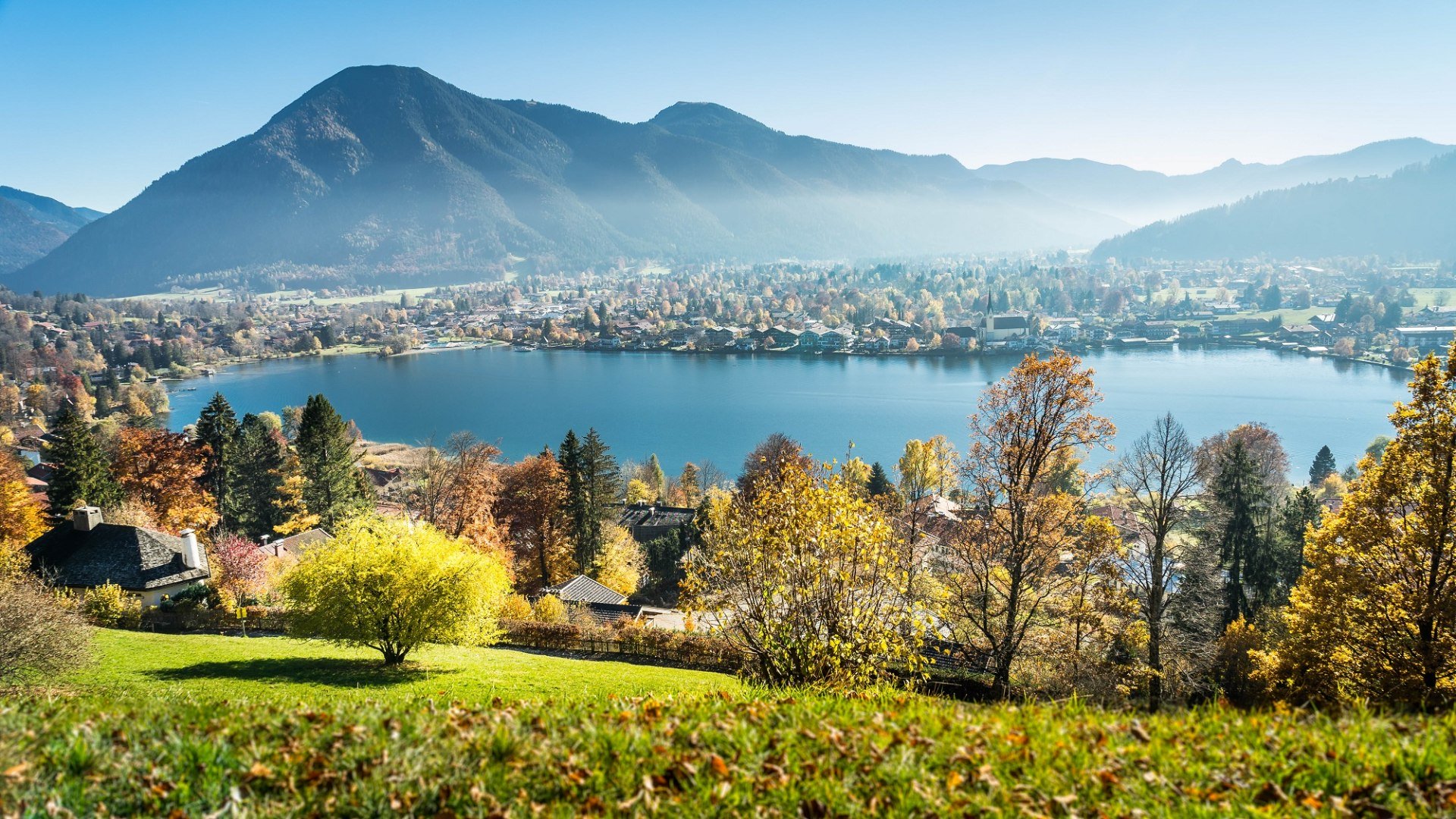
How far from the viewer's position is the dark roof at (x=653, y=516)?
3988 centimetres

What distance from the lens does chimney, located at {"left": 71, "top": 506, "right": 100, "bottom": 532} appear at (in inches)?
861

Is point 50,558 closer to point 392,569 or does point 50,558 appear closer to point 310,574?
point 310,574

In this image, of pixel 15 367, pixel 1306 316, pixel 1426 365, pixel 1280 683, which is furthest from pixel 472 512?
pixel 1306 316

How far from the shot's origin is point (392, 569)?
43.6 ft

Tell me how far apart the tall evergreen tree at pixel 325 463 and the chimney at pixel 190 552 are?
6.32 m

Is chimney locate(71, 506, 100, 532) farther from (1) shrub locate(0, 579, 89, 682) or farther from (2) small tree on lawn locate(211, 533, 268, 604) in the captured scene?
(1) shrub locate(0, 579, 89, 682)

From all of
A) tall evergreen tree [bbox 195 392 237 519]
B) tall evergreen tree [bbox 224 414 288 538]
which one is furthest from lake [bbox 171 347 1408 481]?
tall evergreen tree [bbox 195 392 237 519]

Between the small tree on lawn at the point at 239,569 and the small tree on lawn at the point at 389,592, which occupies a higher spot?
the small tree on lawn at the point at 389,592

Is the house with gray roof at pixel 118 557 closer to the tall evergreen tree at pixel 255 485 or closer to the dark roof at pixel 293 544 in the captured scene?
the dark roof at pixel 293 544

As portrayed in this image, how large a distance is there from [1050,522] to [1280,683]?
12.1ft

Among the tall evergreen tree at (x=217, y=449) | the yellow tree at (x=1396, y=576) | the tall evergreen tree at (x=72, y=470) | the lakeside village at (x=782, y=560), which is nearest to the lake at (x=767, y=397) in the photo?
the tall evergreen tree at (x=217, y=449)

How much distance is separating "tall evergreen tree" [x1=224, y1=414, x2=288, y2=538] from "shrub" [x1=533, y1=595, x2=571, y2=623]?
17785 mm

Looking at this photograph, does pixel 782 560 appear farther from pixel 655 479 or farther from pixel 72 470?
pixel 655 479

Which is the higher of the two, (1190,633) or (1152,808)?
(1152,808)
